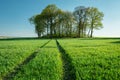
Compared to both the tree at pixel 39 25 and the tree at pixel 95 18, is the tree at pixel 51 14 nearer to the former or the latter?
the tree at pixel 39 25

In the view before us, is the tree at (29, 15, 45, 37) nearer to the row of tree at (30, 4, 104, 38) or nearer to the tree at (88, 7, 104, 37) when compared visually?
the row of tree at (30, 4, 104, 38)

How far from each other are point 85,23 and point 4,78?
93.5 m

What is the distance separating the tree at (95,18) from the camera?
10262 cm

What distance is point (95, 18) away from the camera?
337 ft

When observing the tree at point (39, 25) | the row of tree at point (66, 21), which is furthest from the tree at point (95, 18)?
the tree at point (39, 25)

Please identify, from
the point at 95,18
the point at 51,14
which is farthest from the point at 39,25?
the point at 95,18

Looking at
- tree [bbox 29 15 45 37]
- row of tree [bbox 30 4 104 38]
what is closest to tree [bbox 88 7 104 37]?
row of tree [bbox 30 4 104 38]

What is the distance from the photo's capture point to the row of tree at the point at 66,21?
103125 millimetres

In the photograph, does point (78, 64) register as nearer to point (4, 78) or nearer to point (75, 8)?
point (4, 78)

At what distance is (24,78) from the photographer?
12836 millimetres

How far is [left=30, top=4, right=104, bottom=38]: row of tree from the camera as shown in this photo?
10312 cm

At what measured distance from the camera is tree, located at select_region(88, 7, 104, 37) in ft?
337

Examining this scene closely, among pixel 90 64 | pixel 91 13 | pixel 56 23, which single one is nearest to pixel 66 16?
pixel 56 23

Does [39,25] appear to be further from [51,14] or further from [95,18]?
[95,18]
